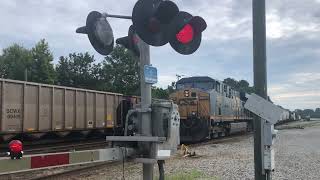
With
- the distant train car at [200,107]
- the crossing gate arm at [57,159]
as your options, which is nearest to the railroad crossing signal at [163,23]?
the crossing gate arm at [57,159]

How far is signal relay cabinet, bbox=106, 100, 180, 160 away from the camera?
183 inches

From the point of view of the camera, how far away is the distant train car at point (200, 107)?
971 inches

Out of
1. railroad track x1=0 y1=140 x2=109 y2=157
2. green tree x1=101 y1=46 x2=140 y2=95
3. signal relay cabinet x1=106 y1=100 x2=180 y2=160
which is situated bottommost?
railroad track x1=0 y1=140 x2=109 y2=157

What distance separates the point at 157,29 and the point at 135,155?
1.34 m

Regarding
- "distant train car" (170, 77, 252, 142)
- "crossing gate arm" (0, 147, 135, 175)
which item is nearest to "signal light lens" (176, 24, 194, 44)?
"crossing gate arm" (0, 147, 135, 175)

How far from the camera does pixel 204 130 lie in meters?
24.6

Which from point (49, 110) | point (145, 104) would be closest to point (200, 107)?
point (49, 110)

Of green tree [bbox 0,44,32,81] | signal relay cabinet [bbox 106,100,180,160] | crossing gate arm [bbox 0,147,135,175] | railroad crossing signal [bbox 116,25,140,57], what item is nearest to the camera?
crossing gate arm [bbox 0,147,135,175]

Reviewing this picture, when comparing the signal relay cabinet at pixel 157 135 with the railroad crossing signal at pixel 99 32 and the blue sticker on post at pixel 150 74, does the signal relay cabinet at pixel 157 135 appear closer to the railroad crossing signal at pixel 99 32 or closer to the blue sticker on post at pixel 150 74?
the blue sticker on post at pixel 150 74

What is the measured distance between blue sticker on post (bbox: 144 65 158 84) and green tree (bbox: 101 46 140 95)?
6241cm

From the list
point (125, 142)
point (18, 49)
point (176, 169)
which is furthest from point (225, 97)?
point (18, 49)

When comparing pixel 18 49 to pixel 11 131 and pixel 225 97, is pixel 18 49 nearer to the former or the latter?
pixel 225 97

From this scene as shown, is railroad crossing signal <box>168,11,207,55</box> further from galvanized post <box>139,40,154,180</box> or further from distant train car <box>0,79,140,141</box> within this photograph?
distant train car <box>0,79,140,141</box>

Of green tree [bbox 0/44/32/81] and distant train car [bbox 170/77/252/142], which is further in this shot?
green tree [bbox 0/44/32/81]
